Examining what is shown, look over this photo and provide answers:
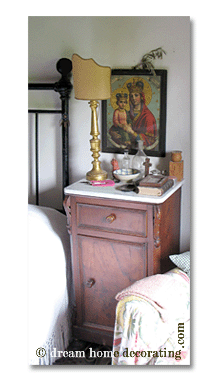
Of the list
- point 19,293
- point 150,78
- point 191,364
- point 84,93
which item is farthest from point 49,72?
point 191,364

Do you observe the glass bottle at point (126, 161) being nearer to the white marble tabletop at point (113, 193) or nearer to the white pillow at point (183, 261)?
the white marble tabletop at point (113, 193)

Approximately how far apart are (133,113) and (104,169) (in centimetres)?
32

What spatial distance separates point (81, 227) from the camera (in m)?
2.04

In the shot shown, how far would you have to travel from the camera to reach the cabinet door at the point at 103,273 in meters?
1.97

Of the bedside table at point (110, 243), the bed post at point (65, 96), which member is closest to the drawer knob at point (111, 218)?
the bedside table at point (110, 243)

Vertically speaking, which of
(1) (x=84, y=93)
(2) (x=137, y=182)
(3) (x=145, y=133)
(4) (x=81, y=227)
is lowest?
(4) (x=81, y=227)

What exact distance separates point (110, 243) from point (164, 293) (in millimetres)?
409

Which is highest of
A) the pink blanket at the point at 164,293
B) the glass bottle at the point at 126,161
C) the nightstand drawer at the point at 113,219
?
the glass bottle at the point at 126,161

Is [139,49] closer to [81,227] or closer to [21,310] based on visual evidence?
[81,227]

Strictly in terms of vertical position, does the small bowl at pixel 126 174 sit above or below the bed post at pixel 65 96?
below

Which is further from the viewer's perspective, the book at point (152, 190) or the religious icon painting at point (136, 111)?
the religious icon painting at point (136, 111)

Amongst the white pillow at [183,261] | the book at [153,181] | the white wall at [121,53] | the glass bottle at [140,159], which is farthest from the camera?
the glass bottle at [140,159]

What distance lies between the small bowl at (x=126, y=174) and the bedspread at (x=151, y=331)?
567 millimetres

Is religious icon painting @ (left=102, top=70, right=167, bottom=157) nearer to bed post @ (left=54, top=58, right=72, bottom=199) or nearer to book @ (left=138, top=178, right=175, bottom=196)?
bed post @ (left=54, top=58, right=72, bottom=199)
